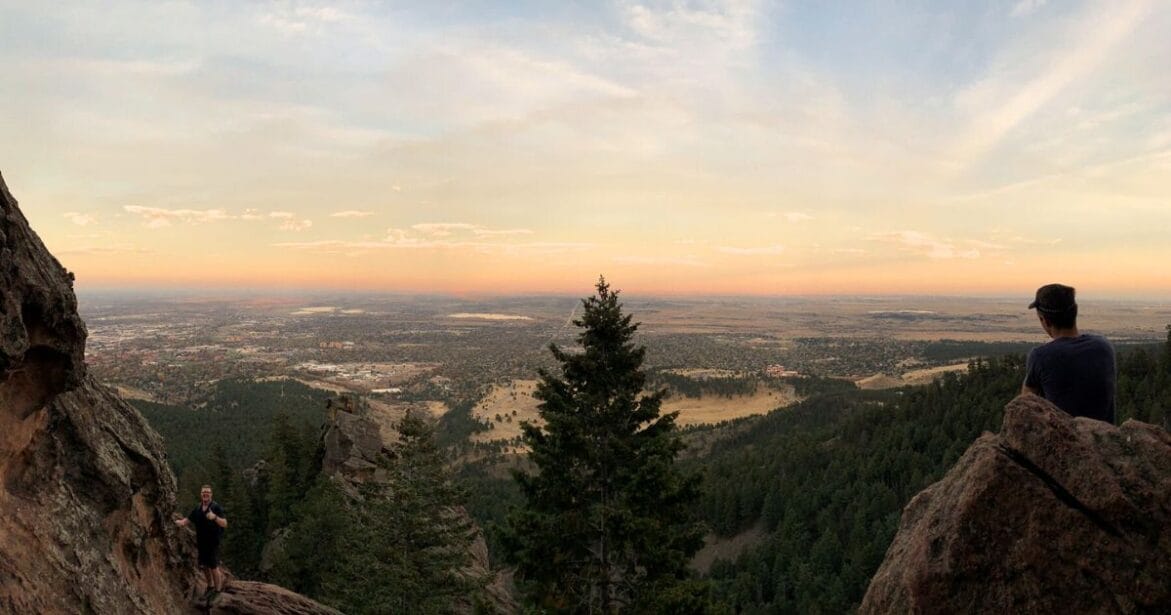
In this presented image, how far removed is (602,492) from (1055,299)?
1202 cm

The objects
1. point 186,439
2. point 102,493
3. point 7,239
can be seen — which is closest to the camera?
point 7,239

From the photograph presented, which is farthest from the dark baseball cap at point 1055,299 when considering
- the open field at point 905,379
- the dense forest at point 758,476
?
the open field at point 905,379

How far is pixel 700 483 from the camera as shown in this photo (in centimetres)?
1548

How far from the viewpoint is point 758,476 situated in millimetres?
90438

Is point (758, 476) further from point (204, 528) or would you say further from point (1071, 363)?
point (1071, 363)

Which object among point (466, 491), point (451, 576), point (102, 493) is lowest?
point (451, 576)

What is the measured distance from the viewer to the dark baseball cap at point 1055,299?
580cm

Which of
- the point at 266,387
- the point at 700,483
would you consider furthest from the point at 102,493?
the point at 266,387

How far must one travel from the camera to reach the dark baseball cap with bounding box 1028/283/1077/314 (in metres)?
5.80

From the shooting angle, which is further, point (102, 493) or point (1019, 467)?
point (102, 493)

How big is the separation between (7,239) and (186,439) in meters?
88.7

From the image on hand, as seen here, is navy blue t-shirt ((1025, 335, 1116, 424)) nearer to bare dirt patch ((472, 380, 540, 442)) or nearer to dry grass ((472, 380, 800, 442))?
bare dirt patch ((472, 380, 540, 442))

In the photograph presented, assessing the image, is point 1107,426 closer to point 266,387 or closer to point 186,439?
point 186,439

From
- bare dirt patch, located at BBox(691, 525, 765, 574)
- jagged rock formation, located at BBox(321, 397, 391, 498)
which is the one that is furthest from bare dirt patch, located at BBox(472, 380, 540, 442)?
jagged rock formation, located at BBox(321, 397, 391, 498)
